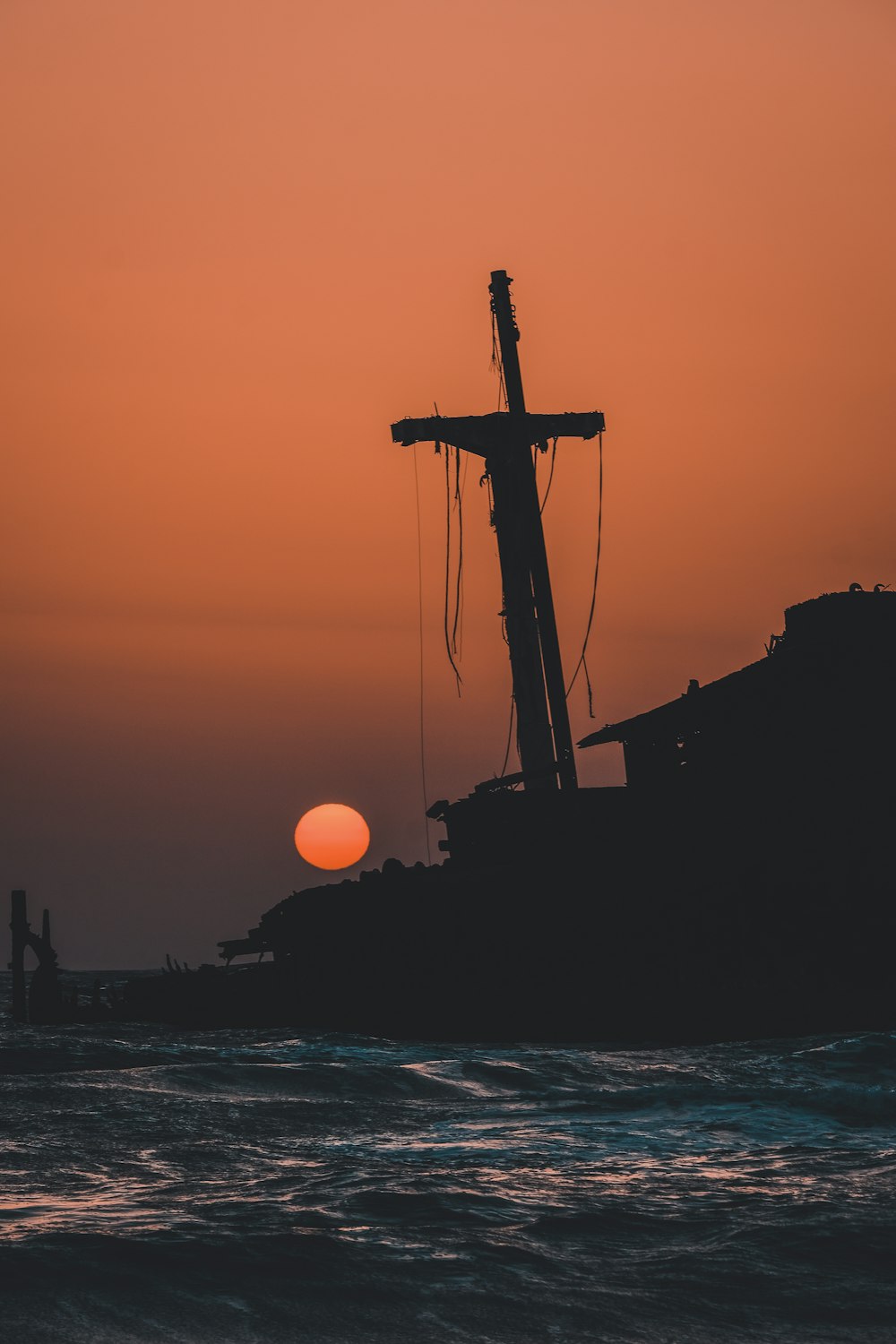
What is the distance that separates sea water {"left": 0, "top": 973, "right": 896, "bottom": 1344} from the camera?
792cm

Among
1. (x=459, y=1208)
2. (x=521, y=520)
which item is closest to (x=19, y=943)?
(x=521, y=520)

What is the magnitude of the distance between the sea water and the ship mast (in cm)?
1684

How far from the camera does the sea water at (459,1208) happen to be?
26.0 ft

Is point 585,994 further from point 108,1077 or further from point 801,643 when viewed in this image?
point 108,1077

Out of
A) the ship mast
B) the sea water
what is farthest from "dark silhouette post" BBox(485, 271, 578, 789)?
the sea water

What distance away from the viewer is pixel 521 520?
1479 inches

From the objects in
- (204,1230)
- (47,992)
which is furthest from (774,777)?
(47,992)

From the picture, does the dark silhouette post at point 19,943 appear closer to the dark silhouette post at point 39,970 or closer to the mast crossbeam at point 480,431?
the dark silhouette post at point 39,970

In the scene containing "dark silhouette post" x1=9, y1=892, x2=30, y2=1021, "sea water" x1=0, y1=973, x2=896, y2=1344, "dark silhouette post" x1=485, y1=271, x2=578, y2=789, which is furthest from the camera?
"dark silhouette post" x1=9, y1=892, x2=30, y2=1021

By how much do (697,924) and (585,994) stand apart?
2921 millimetres

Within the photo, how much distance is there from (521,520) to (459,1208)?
2836 cm

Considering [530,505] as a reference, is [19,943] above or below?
below

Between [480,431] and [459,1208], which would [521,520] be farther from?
[459,1208]

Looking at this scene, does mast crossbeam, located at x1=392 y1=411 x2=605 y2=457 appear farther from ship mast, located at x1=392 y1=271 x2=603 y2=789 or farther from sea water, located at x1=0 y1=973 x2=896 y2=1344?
sea water, located at x1=0 y1=973 x2=896 y2=1344
